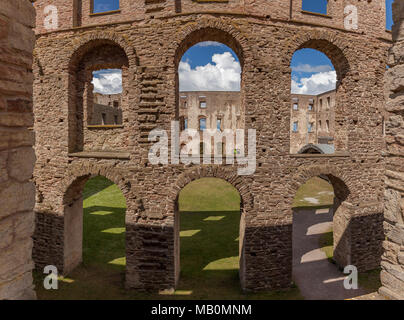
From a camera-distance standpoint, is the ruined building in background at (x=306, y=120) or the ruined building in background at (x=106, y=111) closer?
the ruined building in background at (x=106, y=111)

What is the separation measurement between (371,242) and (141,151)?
9.72 m

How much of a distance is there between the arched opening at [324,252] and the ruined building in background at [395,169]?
5.64 meters

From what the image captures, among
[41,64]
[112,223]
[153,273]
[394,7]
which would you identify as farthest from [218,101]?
[394,7]

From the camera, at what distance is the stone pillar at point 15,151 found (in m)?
2.03

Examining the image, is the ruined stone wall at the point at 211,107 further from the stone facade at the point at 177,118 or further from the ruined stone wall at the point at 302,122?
the stone facade at the point at 177,118

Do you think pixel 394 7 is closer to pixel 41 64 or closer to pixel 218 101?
pixel 41 64

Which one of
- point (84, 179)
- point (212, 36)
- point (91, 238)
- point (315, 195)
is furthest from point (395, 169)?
point (315, 195)

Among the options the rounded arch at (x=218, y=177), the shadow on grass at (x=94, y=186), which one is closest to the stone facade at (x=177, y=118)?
the rounded arch at (x=218, y=177)

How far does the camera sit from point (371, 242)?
9555 millimetres

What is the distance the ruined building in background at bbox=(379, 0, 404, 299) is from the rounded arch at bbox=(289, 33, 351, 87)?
5.52 meters

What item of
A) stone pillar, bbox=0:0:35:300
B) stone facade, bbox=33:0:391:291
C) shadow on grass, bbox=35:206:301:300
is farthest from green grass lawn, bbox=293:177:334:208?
stone pillar, bbox=0:0:35:300

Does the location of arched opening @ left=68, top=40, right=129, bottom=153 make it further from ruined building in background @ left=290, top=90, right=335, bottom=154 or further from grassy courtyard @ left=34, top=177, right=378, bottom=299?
ruined building in background @ left=290, top=90, right=335, bottom=154

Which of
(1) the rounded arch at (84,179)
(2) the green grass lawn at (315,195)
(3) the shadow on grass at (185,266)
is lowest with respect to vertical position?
(3) the shadow on grass at (185,266)

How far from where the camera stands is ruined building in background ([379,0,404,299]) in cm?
315
